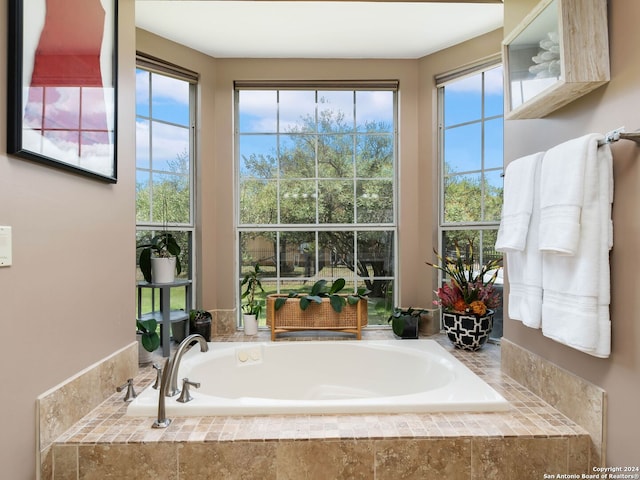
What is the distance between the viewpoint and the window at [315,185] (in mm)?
3043

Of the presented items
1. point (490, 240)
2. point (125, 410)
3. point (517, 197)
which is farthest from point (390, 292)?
point (125, 410)

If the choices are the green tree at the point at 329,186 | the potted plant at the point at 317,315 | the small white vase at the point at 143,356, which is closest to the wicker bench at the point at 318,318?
the potted plant at the point at 317,315

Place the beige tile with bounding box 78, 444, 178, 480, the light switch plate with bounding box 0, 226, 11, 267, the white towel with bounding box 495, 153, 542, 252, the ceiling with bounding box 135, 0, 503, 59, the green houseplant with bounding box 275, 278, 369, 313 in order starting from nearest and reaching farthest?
1. the light switch plate with bounding box 0, 226, 11, 267
2. the beige tile with bounding box 78, 444, 178, 480
3. the white towel with bounding box 495, 153, 542, 252
4. the ceiling with bounding box 135, 0, 503, 59
5. the green houseplant with bounding box 275, 278, 369, 313

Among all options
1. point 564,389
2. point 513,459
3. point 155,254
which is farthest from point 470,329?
point 155,254

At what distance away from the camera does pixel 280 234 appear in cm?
306

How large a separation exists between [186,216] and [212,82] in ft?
3.45

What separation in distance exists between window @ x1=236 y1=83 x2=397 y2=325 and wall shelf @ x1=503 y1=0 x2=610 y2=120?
4.56ft

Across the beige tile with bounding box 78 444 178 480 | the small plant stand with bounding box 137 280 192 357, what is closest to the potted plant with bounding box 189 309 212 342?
the small plant stand with bounding box 137 280 192 357

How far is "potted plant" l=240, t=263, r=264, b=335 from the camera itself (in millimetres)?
2881

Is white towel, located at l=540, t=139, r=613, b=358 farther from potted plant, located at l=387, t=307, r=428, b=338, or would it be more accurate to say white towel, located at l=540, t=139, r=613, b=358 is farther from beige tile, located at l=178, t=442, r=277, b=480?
potted plant, located at l=387, t=307, r=428, b=338

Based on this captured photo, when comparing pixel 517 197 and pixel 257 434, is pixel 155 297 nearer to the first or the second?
pixel 257 434

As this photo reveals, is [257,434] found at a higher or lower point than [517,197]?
lower

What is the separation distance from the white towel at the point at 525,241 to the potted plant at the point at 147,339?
75.9 inches

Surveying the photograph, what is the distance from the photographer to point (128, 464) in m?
1.36
